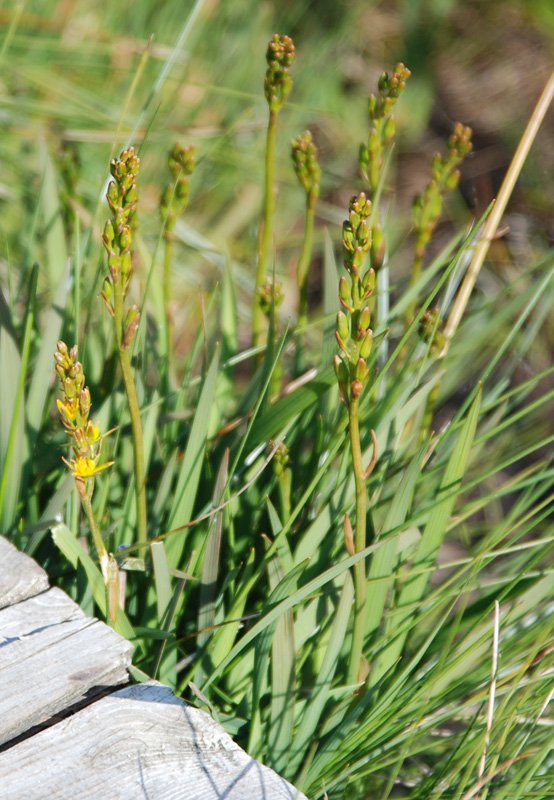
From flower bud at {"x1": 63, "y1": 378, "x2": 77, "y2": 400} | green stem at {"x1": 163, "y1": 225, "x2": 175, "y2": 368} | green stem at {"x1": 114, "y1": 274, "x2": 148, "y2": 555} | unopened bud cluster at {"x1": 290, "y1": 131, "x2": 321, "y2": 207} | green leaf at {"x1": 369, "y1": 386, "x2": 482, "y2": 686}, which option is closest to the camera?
flower bud at {"x1": 63, "y1": 378, "x2": 77, "y2": 400}

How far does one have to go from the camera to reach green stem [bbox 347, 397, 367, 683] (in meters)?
0.60

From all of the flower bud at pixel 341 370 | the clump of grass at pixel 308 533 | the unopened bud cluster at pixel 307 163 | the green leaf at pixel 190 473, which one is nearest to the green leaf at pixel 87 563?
the clump of grass at pixel 308 533

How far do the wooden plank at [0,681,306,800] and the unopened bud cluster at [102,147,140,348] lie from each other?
368 mm

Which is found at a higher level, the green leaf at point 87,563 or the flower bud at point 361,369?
the flower bud at point 361,369

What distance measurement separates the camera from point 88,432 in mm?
601

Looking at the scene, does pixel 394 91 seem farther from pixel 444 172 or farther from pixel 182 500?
pixel 182 500

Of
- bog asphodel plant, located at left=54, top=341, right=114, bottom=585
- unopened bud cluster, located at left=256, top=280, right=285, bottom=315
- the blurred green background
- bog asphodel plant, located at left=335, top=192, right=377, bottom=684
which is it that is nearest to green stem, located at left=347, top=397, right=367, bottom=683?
bog asphodel plant, located at left=335, top=192, right=377, bottom=684

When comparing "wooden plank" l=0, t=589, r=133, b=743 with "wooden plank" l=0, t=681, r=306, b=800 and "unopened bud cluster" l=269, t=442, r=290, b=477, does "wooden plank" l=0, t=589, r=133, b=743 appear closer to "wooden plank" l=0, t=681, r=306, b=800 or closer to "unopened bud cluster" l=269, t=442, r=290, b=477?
"wooden plank" l=0, t=681, r=306, b=800

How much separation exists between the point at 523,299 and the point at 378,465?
1.03 ft

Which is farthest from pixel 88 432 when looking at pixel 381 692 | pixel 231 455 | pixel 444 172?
pixel 444 172

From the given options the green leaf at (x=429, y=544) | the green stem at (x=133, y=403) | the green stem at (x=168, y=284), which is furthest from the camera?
the green stem at (x=168, y=284)

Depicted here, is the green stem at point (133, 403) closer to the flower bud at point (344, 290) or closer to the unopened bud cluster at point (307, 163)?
the flower bud at point (344, 290)

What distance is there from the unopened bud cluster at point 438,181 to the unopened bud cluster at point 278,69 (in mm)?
227

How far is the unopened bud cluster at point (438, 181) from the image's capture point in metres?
0.94
